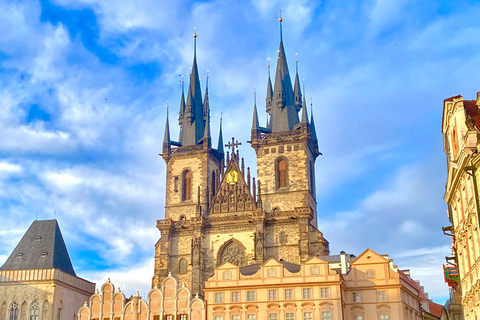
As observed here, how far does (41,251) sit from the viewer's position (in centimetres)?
5866

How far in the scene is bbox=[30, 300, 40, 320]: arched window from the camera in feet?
179

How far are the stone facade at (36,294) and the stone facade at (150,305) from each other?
5989 millimetres

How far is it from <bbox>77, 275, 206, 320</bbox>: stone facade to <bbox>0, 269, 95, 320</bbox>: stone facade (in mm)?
5989

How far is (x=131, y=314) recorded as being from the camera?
49.7m

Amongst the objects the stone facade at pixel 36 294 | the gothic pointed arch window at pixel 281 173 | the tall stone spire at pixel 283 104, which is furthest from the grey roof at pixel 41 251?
the tall stone spire at pixel 283 104

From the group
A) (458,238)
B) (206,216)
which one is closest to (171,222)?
(206,216)

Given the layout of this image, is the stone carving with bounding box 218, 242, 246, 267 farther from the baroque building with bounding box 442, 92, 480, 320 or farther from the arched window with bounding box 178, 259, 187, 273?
Answer: the baroque building with bounding box 442, 92, 480, 320

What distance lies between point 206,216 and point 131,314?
21.6 m

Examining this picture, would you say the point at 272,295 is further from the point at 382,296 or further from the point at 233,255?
the point at 233,255

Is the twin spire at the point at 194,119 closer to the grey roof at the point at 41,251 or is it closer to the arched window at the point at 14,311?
the grey roof at the point at 41,251

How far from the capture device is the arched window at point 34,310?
179 ft

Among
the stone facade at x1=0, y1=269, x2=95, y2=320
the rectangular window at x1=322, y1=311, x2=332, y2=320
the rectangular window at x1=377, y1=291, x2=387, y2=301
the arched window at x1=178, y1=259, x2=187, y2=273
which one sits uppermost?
the arched window at x1=178, y1=259, x2=187, y2=273

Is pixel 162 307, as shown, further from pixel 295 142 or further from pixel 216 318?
pixel 295 142

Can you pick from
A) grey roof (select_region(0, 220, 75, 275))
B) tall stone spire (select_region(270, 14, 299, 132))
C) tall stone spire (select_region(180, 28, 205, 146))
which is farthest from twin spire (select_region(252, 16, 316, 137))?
grey roof (select_region(0, 220, 75, 275))
